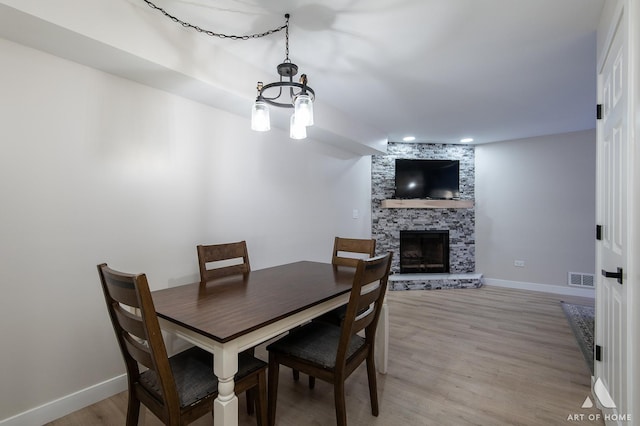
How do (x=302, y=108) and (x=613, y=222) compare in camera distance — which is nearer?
(x=613, y=222)

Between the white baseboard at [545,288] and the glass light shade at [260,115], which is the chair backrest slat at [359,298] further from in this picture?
the white baseboard at [545,288]

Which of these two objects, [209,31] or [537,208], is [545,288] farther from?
[209,31]

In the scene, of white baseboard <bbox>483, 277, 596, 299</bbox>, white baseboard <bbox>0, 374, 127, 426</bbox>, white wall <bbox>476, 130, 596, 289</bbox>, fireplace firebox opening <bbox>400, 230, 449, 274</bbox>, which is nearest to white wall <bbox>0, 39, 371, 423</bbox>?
white baseboard <bbox>0, 374, 127, 426</bbox>

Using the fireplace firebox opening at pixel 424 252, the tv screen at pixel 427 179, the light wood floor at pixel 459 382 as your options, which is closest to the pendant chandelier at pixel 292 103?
the light wood floor at pixel 459 382

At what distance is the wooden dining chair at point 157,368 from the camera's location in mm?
1119

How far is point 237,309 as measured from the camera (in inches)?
58.3

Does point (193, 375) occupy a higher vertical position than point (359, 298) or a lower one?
lower

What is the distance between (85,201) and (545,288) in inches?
235

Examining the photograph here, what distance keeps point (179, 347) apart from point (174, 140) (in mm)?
1665

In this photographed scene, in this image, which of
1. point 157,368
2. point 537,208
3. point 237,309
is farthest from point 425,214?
point 157,368

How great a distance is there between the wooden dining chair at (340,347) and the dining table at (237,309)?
0.20 m

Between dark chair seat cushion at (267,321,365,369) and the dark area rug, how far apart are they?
7.20ft

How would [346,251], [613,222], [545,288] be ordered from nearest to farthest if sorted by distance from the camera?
1. [613,222]
2. [346,251]
3. [545,288]

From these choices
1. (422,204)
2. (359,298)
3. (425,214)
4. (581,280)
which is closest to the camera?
(359,298)
